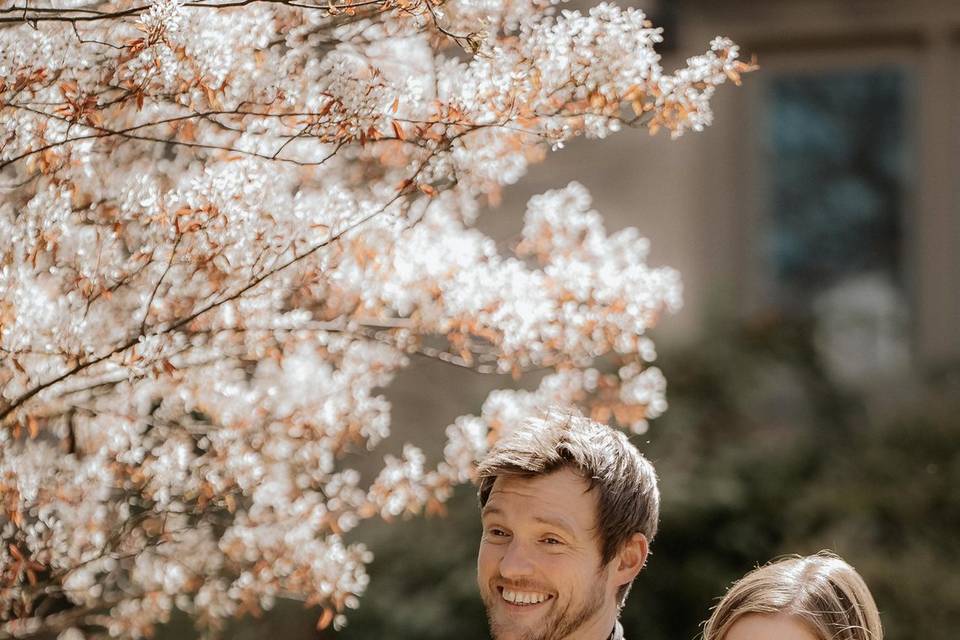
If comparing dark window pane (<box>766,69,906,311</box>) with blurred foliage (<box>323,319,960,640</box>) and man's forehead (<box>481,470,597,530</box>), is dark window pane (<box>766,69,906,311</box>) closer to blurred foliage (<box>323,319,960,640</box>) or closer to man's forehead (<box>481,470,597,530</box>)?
blurred foliage (<box>323,319,960,640</box>)

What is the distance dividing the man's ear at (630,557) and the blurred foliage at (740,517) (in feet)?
8.90

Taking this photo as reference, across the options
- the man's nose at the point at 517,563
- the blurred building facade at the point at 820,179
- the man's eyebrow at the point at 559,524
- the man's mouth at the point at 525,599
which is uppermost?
the blurred building facade at the point at 820,179

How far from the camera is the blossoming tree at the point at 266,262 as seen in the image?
2.17 meters

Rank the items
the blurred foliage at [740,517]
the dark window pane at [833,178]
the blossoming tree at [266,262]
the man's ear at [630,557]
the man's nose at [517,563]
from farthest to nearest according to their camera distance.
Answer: the dark window pane at [833,178], the blurred foliage at [740,517], the man's ear at [630,557], the man's nose at [517,563], the blossoming tree at [266,262]

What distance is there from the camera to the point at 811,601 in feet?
8.31

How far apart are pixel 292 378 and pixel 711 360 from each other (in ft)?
11.2

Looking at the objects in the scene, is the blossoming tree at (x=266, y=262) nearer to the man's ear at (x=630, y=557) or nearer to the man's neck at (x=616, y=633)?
the man's ear at (x=630, y=557)

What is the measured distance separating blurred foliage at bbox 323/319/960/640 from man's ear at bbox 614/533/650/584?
8.90 feet

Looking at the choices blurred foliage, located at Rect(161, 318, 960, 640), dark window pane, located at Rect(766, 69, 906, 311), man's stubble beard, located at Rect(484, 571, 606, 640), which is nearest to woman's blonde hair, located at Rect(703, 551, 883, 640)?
man's stubble beard, located at Rect(484, 571, 606, 640)

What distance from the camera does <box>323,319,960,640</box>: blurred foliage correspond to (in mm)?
5273

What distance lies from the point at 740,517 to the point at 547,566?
332 centimetres

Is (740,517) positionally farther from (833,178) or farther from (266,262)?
(266,262)

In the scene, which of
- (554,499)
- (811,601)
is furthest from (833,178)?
(554,499)

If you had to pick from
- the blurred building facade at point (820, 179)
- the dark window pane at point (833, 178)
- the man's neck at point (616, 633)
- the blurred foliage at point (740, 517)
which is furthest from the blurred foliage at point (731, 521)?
the man's neck at point (616, 633)
